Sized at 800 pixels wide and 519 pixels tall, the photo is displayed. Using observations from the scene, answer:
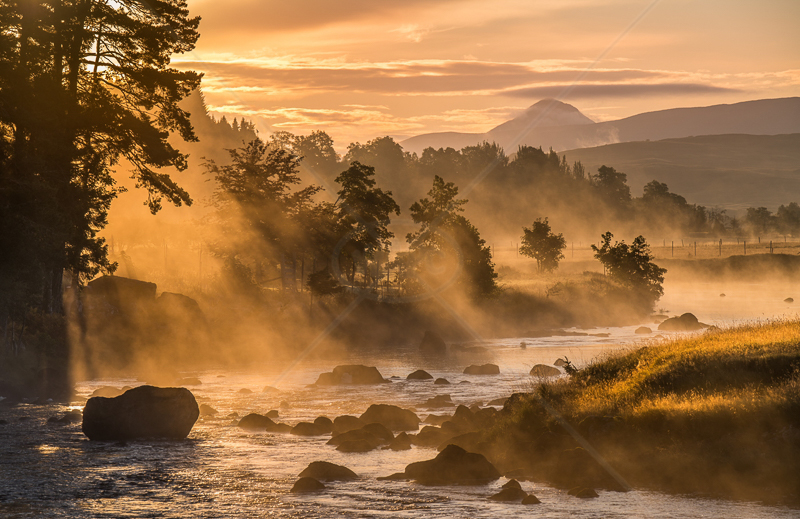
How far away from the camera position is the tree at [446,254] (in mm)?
92812

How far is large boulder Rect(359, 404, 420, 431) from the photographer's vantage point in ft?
120

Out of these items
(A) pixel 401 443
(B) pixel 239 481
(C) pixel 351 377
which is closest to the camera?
(B) pixel 239 481

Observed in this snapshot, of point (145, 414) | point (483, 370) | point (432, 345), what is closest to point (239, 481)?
Answer: point (145, 414)

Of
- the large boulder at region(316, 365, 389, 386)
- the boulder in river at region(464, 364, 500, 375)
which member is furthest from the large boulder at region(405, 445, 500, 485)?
the boulder in river at region(464, 364, 500, 375)

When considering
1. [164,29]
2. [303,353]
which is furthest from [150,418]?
[303,353]

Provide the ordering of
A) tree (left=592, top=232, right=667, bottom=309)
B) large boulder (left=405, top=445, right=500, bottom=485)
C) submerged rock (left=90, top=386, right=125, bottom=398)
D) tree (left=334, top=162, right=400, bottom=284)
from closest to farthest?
1. large boulder (left=405, top=445, right=500, bottom=485)
2. submerged rock (left=90, top=386, right=125, bottom=398)
3. tree (left=334, top=162, right=400, bottom=284)
4. tree (left=592, top=232, right=667, bottom=309)

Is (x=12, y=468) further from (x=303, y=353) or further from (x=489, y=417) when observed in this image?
(x=303, y=353)

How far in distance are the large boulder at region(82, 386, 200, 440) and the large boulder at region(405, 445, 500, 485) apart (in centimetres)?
1150

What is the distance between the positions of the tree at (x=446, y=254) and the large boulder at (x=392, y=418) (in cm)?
5565

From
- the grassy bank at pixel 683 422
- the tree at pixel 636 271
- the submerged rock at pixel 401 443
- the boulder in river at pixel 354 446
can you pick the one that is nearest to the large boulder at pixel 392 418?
the submerged rock at pixel 401 443

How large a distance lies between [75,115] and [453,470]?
27929 mm

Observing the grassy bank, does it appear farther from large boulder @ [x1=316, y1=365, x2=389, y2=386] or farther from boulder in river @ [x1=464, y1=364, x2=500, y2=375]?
boulder in river @ [x1=464, y1=364, x2=500, y2=375]

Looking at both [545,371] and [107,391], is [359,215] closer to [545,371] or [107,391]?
[545,371]

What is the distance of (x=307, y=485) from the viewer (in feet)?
83.1
